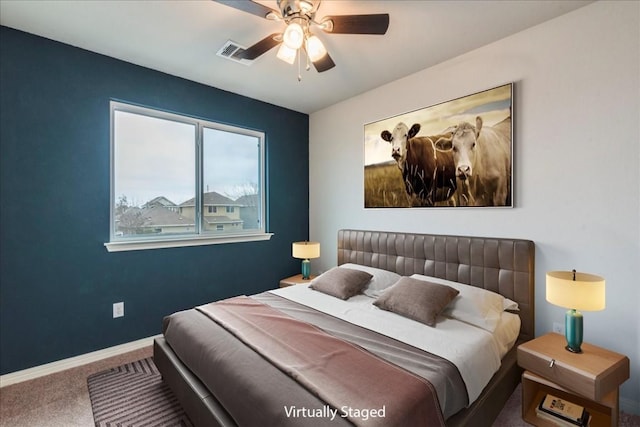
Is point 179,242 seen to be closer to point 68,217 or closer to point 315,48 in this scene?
point 68,217

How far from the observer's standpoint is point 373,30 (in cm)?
177

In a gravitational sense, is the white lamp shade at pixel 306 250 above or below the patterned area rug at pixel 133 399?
above

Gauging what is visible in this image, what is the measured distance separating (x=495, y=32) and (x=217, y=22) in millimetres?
2153

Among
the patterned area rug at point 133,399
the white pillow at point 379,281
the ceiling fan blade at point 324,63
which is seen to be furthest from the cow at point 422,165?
the patterned area rug at point 133,399

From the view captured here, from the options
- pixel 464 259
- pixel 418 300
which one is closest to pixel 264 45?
pixel 418 300

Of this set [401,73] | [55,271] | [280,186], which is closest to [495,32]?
[401,73]

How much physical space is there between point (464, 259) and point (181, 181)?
2.96m

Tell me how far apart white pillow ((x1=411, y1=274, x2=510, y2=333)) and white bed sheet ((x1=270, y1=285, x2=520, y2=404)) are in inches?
Result: 2.5

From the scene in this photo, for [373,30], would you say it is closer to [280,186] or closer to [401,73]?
[401,73]

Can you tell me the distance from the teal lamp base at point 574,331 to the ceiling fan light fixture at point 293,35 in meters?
2.37

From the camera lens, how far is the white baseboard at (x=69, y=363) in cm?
226

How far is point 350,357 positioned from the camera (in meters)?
1.55

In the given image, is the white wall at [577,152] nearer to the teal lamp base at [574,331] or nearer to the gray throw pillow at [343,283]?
the teal lamp base at [574,331]

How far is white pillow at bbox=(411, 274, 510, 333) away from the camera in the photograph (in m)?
2.04
